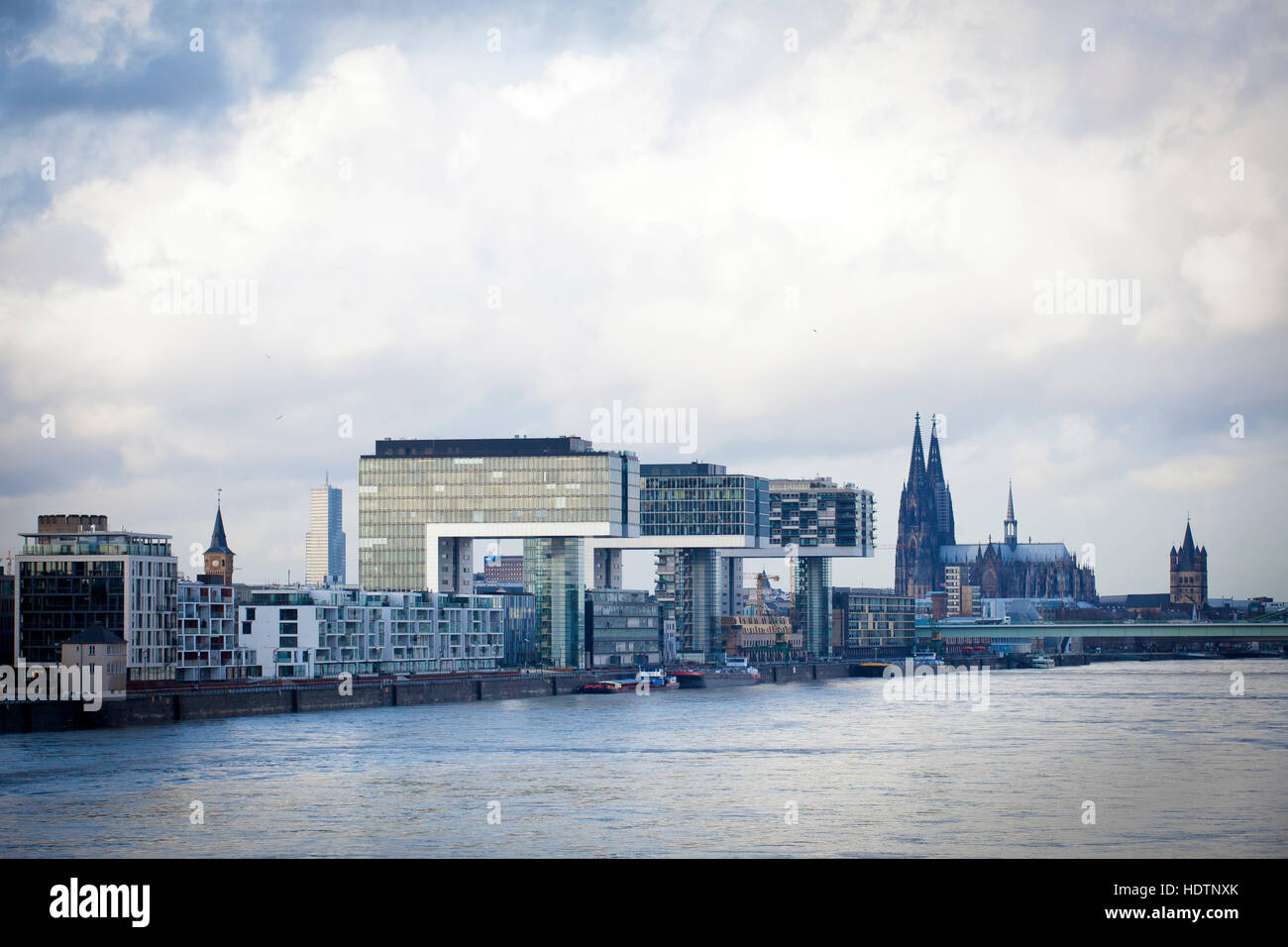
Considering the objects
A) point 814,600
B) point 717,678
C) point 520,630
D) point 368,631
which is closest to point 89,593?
point 368,631

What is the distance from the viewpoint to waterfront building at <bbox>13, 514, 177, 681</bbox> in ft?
303

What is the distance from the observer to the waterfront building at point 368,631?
4358 inches

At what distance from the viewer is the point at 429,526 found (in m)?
145

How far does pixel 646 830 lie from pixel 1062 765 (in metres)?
22.2

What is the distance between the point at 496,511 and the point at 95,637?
62.0 metres

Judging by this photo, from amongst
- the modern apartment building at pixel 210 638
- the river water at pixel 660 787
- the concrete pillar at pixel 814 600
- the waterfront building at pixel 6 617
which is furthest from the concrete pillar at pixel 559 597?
the river water at pixel 660 787

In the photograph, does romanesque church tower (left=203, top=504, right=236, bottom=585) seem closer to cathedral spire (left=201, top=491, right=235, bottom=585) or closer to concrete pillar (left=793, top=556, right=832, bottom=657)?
cathedral spire (left=201, top=491, right=235, bottom=585)

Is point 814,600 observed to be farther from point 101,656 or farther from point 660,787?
point 660,787

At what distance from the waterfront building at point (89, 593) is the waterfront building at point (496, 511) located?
4846 cm

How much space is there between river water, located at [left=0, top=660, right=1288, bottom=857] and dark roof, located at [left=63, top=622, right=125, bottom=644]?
22.5ft

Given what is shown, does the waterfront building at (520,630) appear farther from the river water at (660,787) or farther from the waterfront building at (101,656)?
the waterfront building at (101,656)

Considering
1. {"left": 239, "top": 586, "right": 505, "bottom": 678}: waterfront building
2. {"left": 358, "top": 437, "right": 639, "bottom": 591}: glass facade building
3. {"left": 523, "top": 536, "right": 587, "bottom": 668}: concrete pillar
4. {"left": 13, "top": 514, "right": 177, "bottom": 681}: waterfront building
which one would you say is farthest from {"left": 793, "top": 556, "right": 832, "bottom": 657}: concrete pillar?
{"left": 13, "top": 514, "right": 177, "bottom": 681}: waterfront building

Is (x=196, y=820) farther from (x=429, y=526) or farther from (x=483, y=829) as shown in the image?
(x=429, y=526)
